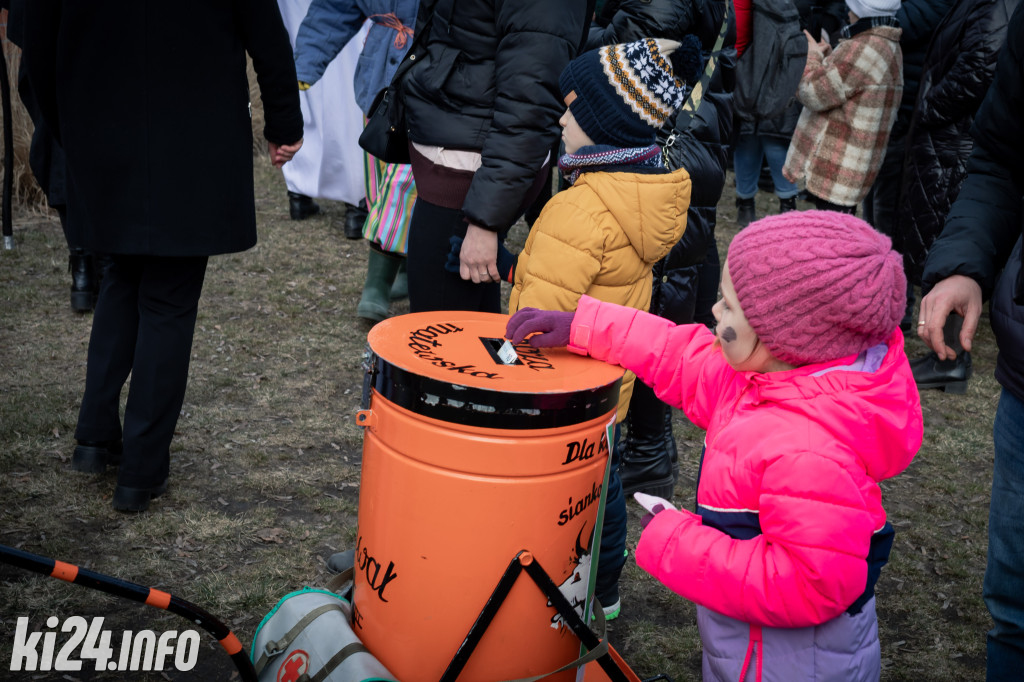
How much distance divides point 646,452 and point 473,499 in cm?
196

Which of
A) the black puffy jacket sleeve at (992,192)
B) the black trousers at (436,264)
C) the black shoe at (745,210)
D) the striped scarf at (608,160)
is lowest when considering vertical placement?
the black shoe at (745,210)

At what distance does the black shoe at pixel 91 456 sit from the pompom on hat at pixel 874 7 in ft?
14.9

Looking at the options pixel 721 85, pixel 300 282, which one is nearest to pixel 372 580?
pixel 721 85

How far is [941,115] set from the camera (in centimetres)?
504

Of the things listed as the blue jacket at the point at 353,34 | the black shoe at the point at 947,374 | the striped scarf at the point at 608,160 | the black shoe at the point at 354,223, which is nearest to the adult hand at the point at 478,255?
the striped scarf at the point at 608,160

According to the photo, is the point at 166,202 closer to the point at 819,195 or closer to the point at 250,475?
the point at 250,475

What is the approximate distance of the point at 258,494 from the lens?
349 centimetres

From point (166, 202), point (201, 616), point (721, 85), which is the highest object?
point (721, 85)

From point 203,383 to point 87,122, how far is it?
1.76 metres

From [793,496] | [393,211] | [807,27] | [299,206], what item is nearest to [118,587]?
[793,496]

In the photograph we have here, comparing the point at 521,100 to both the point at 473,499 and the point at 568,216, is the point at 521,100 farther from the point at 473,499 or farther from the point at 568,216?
the point at 473,499

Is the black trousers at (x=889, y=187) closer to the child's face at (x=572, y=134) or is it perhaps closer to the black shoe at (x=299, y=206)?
the child's face at (x=572, y=134)

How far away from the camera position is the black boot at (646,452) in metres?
3.55

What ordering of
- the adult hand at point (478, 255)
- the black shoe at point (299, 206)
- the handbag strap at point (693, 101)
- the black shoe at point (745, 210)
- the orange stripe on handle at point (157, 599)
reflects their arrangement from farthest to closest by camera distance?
the black shoe at point (745, 210)
the black shoe at point (299, 206)
the handbag strap at point (693, 101)
the adult hand at point (478, 255)
the orange stripe on handle at point (157, 599)
